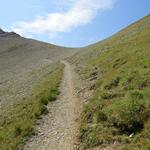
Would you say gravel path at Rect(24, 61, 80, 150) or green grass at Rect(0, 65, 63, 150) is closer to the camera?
gravel path at Rect(24, 61, 80, 150)

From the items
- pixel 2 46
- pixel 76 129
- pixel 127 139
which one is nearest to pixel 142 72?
pixel 76 129

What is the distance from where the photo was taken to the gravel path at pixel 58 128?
715 inches

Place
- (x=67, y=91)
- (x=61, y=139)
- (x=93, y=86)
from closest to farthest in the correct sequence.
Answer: (x=61, y=139) < (x=93, y=86) < (x=67, y=91)

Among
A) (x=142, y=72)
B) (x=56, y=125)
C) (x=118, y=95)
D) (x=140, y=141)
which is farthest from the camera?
(x=142, y=72)

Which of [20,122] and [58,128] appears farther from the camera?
[20,122]

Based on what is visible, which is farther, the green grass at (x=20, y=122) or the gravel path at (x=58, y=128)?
the green grass at (x=20, y=122)

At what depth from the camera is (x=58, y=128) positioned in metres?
20.6

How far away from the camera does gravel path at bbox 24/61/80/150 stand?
18.2 metres

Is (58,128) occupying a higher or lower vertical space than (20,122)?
lower

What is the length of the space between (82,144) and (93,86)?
13.9 metres

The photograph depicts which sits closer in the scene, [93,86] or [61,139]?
[61,139]

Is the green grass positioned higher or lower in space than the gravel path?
higher

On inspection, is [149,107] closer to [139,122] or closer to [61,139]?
[139,122]

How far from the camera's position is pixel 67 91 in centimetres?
3319
